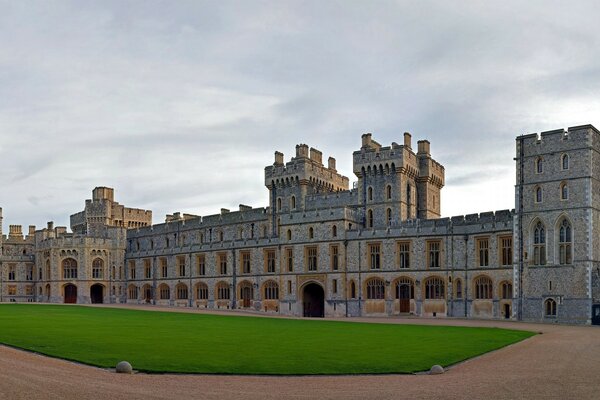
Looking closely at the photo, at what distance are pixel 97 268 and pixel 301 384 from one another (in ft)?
234

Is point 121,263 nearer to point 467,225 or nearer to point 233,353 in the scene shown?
point 467,225

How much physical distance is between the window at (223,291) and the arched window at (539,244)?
33.8 m

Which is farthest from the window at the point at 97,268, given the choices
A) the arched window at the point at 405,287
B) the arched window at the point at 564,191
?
the arched window at the point at 564,191

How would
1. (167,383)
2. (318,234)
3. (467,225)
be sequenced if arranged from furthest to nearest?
(318,234)
(467,225)
(167,383)

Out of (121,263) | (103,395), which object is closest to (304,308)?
(121,263)

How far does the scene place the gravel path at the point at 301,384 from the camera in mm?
15414

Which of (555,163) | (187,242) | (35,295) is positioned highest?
(555,163)

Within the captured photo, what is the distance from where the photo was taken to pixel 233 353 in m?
22.9

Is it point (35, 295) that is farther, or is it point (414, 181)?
point (35, 295)

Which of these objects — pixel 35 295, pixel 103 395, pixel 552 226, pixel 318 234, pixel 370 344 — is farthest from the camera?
pixel 35 295

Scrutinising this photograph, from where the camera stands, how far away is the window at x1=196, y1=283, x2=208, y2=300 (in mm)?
73312

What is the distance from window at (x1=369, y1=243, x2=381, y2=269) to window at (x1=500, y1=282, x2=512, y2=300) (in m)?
10.8

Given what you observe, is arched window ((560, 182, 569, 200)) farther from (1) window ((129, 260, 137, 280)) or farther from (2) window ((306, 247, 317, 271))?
(1) window ((129, 260, 137, 280))

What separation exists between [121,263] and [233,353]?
2624 inches
